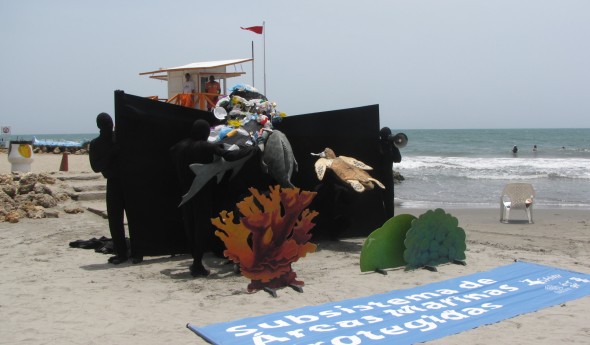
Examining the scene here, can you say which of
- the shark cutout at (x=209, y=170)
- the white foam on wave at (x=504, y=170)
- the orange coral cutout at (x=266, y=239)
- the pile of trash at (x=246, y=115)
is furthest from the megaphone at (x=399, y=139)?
the white foam on wave at (x=504, y=170)

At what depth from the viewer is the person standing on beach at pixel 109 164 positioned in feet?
23.2

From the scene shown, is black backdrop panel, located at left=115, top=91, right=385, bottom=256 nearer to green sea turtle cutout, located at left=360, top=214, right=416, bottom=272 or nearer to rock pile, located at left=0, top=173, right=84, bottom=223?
green sea turtle cutout, located at left=360, top=214, right=416, bottom=272

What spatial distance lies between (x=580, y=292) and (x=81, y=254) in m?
6.09

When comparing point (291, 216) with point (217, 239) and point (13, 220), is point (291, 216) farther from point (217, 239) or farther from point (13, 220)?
point (13, 220)

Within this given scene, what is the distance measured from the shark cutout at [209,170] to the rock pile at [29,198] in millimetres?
5007

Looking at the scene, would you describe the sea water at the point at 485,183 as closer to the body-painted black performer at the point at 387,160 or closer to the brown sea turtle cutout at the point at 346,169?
the body-painted black performer at the point at 387,160

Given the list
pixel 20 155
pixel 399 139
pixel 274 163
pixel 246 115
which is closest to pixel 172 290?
pixel 274 163

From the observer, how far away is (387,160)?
28.9ft

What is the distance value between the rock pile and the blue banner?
22.4 ft

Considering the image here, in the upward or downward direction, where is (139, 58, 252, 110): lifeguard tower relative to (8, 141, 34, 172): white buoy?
upward

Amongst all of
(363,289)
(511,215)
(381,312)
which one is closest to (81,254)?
(363,289)

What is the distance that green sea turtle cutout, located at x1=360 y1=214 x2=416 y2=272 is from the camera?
684cm

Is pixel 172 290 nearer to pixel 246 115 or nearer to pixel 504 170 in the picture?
pixel 246 115

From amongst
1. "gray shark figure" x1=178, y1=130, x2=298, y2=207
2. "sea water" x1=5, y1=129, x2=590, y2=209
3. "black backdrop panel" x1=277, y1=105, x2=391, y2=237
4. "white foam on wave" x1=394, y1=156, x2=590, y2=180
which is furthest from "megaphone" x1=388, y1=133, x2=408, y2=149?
"white foam on wave" x1=394, y1=156, x2=590, y2=180
